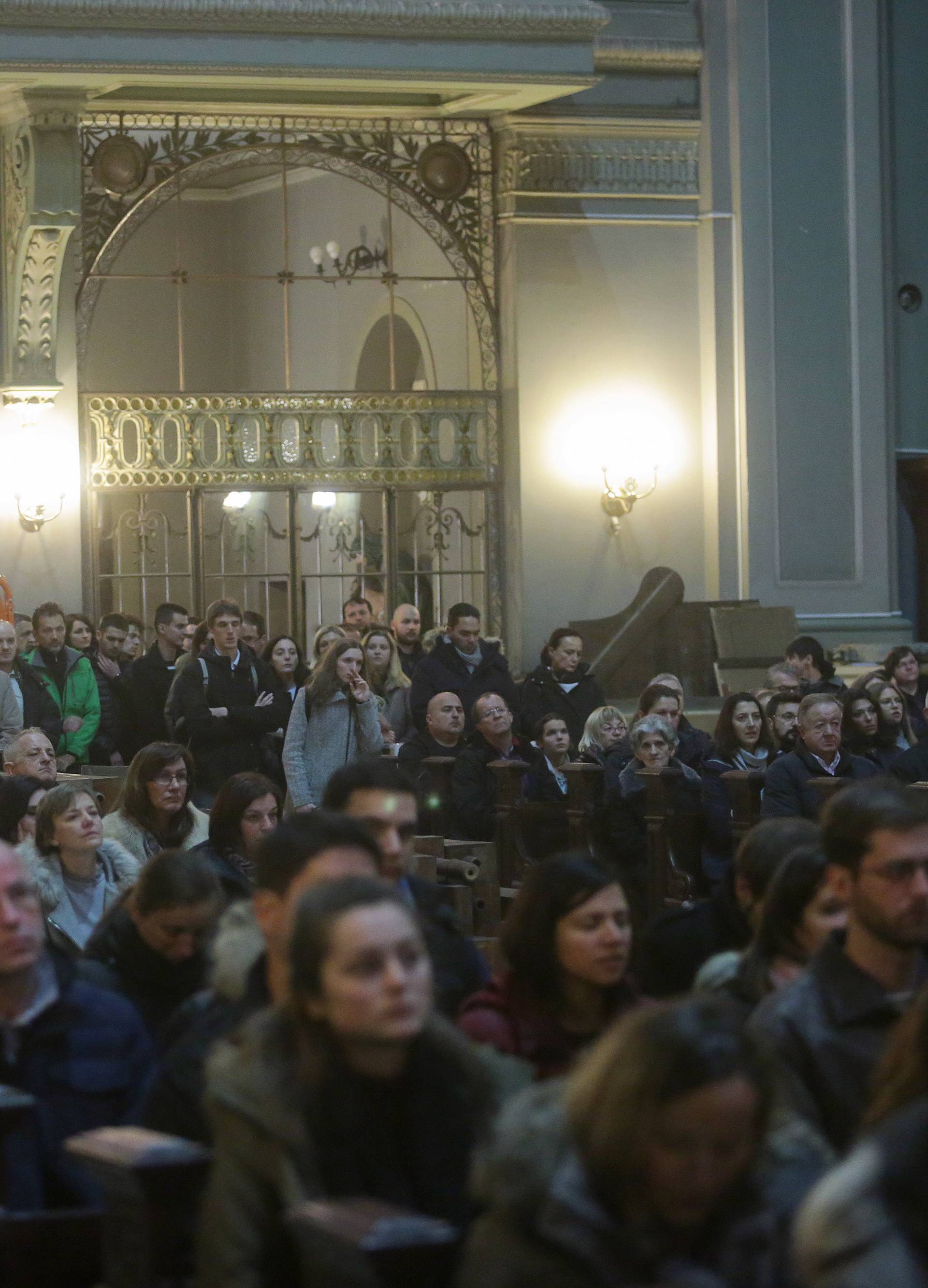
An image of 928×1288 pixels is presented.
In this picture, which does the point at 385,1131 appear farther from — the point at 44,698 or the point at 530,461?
the point at 530,461

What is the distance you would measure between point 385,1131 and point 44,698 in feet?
27.8

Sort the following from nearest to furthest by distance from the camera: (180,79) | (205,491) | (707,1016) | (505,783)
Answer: (707,1016), (505,783), (180,79), (205,491)

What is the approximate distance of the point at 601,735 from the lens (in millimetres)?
10727

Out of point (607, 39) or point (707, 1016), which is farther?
point (607, 39)

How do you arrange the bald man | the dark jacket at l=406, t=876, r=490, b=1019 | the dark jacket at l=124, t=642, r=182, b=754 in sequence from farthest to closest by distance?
1. the bald man
2. the dark jacket at l=124, t=642, r=182, b=754
3. the dark jacket at l=406, t=876, r=490, b=1019

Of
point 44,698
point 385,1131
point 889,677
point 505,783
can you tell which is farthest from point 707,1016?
point 889,677

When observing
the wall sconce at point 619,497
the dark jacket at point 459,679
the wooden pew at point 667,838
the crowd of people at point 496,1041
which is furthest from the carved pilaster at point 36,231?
the crowd of people at point 496,1041

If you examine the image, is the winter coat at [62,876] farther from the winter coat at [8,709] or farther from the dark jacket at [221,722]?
the dark jacket at [221,722]

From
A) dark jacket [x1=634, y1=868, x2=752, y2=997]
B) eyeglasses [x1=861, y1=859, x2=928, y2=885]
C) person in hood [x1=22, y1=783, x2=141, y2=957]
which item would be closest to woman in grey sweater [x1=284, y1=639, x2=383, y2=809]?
person in hood [x1=22, y1=783, x2=141, y2=957]

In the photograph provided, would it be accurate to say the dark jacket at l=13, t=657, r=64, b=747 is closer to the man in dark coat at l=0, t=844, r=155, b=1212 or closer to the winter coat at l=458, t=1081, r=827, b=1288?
the man in dark coat at l=0, t=844, r=155, b=1212

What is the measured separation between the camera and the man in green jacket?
1163 centimetres

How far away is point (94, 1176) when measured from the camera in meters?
3.37

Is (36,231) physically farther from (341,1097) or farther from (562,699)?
(341,1097)

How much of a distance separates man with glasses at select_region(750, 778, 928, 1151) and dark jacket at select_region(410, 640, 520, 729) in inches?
286
